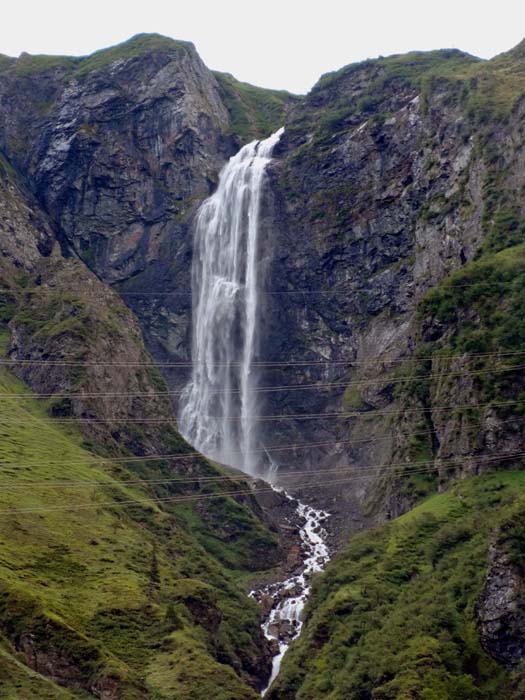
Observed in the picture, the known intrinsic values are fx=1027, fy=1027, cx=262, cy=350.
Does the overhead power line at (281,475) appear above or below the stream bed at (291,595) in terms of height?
above

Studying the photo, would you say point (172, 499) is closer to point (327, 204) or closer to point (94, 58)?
point (327, 204)

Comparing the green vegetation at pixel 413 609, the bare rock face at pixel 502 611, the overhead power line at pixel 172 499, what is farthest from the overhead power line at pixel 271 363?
the bare rock face at pixel 502 611

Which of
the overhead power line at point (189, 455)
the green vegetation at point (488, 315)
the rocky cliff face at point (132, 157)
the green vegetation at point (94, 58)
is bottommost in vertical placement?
the overhead power line at point (189, 455)

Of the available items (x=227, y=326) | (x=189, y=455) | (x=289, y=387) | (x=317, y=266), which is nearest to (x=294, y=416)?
(x=289, y=387)

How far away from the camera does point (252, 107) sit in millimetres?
161250

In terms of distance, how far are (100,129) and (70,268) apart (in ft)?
89.4

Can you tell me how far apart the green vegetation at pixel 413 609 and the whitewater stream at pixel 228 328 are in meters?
39.5

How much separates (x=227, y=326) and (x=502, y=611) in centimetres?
6822

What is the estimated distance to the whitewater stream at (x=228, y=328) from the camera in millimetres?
115062

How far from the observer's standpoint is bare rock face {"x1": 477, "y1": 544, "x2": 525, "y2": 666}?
54.4m

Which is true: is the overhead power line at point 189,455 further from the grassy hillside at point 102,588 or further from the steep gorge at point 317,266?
the steep gorge at point 317,266

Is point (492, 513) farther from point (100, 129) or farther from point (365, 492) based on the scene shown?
point (100, 129)

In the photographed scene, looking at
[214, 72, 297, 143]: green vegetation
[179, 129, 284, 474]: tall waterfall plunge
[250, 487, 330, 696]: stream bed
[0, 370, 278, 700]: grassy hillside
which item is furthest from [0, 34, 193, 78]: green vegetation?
[250, 487, 330, 696]: stream bed

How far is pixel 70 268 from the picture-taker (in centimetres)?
12019
